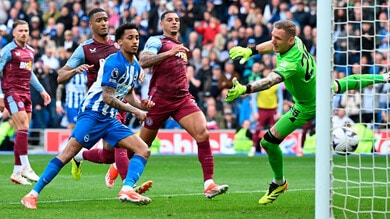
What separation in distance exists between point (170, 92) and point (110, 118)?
1.55m

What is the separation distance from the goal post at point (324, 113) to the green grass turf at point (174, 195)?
140 cm

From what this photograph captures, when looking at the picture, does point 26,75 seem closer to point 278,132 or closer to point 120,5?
point 278,132

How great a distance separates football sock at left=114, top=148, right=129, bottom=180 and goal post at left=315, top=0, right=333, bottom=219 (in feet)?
12.1

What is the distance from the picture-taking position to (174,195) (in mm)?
12227

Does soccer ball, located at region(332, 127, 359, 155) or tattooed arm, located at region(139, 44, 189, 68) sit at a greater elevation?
tattooed arm, located at region(139, 44, 189, 68)

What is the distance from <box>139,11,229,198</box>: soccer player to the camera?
1168cm

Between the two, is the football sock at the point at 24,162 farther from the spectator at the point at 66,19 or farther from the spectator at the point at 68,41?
the spectator at the point at 66,19

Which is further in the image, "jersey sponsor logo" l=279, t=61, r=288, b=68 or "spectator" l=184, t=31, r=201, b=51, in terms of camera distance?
"spectator" l=184, t=31, r=201, b=51

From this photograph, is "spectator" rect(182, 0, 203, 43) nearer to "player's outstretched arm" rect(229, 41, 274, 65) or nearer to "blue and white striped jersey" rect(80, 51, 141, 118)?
"player's outstretched arm" rect(229, 41, 274, 65)

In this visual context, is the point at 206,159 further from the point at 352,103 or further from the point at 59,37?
the point at 59,37

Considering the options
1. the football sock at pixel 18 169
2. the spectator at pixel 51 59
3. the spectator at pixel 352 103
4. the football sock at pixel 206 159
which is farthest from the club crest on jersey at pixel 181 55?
the spectator at pixel 51 59

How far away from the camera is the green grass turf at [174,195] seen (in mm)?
10000

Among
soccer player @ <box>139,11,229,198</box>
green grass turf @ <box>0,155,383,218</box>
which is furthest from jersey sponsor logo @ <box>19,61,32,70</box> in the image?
soccer player @ <box>139,11,229,198</box>

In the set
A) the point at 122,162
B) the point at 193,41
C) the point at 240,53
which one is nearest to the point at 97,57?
the point at 122,162
